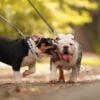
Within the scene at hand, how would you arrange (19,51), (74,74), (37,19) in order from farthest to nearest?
(37,19), (74,74), (19,51)

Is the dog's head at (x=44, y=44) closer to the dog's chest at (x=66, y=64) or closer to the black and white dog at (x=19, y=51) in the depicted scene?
the black and white dog at (x=19, y=51)

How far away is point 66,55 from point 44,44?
0.32 metres

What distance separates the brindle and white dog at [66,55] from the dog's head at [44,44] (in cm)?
8

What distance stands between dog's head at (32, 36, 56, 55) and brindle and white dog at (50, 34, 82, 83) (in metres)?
0.08

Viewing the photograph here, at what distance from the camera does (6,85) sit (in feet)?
23.8

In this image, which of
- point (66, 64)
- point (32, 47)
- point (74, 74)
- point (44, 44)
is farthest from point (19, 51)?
point (74, 74)

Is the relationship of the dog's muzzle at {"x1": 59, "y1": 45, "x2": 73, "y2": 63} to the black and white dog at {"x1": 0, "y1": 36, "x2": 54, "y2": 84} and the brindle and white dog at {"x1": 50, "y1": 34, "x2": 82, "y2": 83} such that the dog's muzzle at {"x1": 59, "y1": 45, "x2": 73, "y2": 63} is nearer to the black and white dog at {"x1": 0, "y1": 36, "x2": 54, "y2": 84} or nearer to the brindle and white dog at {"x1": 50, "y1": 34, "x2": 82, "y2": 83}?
the brindle and white dog at {"x1": 50, "y1": 34, "x2": 82, "y2": 83}

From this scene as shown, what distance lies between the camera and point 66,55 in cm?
753

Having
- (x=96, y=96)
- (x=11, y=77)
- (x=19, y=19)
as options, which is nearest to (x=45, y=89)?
(x=96, y=96)

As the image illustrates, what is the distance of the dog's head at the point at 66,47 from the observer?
24.4ft

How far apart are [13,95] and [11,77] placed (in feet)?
10.00

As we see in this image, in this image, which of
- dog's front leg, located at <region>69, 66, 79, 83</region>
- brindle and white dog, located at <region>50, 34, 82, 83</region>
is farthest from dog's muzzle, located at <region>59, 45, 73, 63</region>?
dog's front leg, located at <region>69, 66, 79, 83</region>

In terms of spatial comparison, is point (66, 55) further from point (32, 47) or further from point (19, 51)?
Result: point (19, 51)

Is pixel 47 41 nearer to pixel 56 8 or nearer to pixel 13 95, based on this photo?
pixel 13 95
